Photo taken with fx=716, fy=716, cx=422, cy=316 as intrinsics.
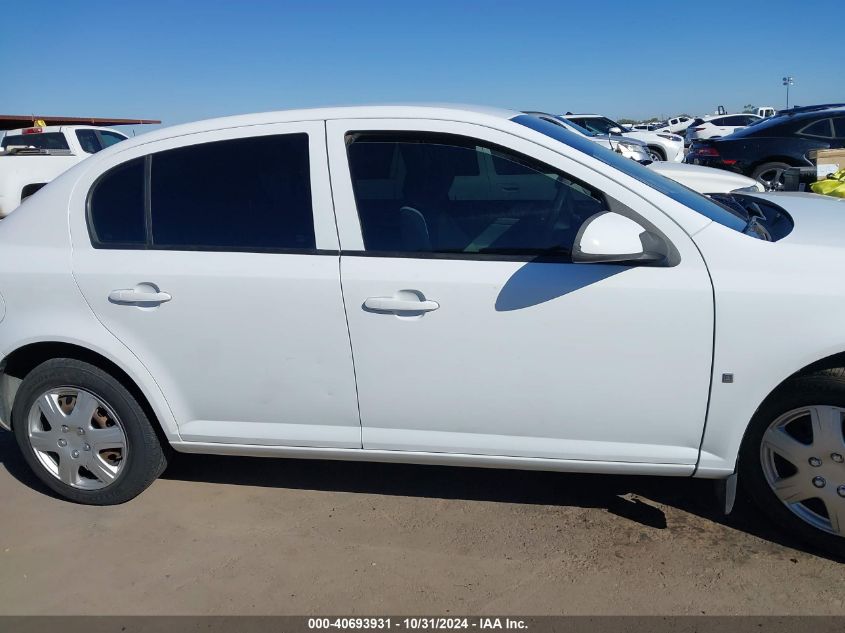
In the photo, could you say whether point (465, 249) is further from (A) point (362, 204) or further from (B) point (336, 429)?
(B) point (336, 429)

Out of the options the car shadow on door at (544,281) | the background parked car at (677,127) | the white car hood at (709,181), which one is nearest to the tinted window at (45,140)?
the white car hood at (709,181)

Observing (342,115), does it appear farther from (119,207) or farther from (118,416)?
(118,416)

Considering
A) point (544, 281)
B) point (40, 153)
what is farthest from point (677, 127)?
point (544, 281)

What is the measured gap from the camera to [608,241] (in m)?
2.52

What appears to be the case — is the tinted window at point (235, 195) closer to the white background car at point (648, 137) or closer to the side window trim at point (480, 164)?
the side window trim at point (480, 164)

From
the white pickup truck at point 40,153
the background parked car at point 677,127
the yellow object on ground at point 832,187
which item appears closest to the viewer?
the yellow object on ground at point 832,187

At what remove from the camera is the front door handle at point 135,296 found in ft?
9.98

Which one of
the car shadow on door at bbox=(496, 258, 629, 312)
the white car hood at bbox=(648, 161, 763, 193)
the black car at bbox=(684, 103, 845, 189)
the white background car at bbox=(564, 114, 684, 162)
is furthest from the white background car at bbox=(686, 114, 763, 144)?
the car shadow on door at bbox=(496, 258, 629, 312)

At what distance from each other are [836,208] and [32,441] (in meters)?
3.96

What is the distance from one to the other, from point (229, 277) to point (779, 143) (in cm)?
1032

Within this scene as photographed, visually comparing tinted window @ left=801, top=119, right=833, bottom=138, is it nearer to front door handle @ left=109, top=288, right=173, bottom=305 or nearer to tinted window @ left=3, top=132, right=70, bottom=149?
front door handle @ left=109, top=288, right=173, bottom=305

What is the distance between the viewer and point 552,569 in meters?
2.85

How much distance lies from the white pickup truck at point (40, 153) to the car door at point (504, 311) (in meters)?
10.5

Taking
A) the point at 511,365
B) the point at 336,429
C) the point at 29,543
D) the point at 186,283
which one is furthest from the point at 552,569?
the point at 29,543
